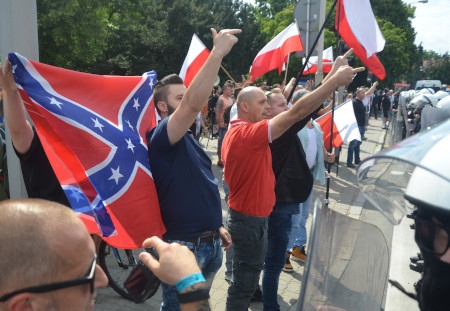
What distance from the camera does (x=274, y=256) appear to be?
13.1ft

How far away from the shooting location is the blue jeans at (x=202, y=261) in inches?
108

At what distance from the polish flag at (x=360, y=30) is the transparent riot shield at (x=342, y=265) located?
3.87m

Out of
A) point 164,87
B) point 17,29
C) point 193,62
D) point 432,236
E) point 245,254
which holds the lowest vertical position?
A: point 245,254

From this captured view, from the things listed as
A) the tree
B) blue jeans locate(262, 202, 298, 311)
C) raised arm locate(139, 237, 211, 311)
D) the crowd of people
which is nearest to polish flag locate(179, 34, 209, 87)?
the crowd of people

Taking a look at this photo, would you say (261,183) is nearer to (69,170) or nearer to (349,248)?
(69,170)

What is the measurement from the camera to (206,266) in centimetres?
294

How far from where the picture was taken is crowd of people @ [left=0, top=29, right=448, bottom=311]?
1269 mm

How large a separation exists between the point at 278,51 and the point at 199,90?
22.8 ft

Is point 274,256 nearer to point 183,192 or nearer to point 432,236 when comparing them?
point 183,192

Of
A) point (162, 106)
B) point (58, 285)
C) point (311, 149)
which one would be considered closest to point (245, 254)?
point (162, 106)

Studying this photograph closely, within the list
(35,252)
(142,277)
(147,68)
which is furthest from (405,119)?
(147,68)

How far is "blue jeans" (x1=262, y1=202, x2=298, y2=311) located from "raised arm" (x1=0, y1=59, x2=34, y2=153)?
2162mm

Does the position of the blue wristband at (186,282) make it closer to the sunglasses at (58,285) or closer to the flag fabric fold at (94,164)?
the sunglasses at (58,285)

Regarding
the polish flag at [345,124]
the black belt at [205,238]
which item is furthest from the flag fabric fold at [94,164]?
the polish flag at [345,124]
